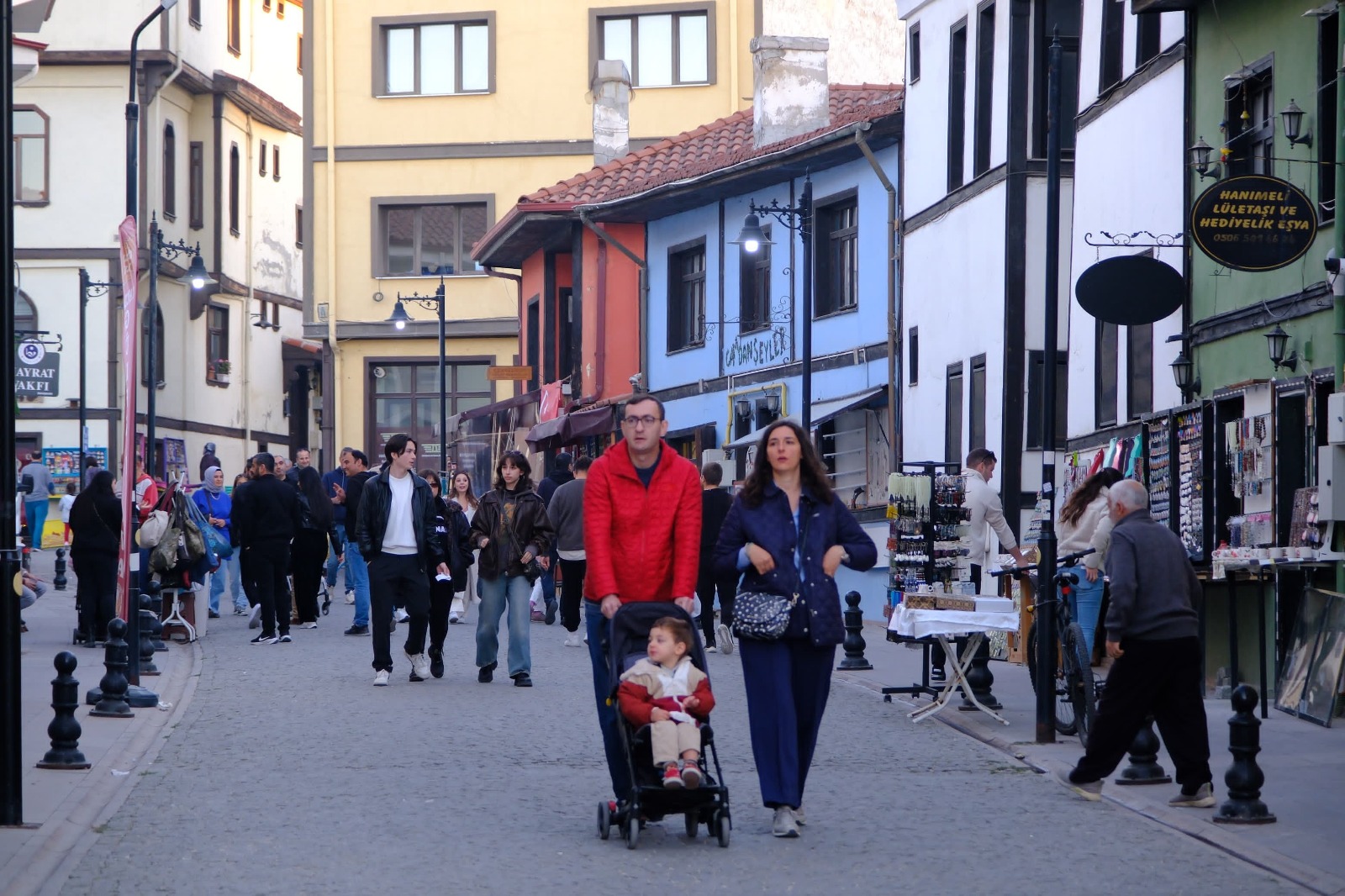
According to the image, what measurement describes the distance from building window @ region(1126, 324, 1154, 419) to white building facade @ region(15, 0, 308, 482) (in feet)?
89.7

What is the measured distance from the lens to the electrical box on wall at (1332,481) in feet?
46.0

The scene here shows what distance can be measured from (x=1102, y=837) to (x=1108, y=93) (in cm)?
1145

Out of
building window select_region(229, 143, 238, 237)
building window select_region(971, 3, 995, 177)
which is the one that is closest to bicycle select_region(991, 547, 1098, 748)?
building window select_region(971, 3, 995, 177)

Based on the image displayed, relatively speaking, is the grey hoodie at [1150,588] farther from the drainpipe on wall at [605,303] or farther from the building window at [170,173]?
the building window at [170,173]

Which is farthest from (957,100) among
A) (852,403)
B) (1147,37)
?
(1147,37)

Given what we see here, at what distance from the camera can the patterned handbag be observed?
913 centimetres

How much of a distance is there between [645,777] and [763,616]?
84cm

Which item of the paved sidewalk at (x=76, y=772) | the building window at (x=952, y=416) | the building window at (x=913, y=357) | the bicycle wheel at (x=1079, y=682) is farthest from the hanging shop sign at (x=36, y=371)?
the bicycle wheel at (x=1079, y=682)

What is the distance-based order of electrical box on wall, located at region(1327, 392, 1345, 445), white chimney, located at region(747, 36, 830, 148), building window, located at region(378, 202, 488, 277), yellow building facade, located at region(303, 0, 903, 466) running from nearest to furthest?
electrical box on wall, located at region(1327, 392, 1345, 445) < white chimney, located at region(747, 36, 830, 148) < yellow building facade, located at region(303, 0, 903, 466) < building window, located at region(378, 202, 488, 277)

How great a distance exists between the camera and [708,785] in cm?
892

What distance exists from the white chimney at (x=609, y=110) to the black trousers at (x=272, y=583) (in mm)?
23754

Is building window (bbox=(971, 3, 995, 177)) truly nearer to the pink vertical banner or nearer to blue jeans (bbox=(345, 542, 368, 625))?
blue jeans (bbox=(345, 542, 368, 625))

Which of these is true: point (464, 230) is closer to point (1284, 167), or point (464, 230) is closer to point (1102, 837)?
point (1284, 167)

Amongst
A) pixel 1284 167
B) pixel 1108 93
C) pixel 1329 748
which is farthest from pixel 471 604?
pixel 1329 748
